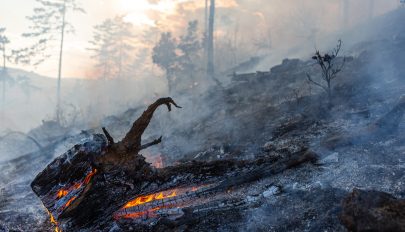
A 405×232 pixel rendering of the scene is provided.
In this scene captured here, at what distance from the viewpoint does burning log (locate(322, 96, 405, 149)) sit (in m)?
7.34

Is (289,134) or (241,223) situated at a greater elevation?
(289,134)

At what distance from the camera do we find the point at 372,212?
12.4 feet

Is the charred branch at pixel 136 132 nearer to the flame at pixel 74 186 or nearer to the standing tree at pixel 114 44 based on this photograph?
the flame at pixel 74 186

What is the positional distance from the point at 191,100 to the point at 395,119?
12.0 m

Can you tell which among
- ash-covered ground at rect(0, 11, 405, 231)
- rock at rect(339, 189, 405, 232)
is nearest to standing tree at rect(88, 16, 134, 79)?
ash-covered ground at rect(0, 11, 405, 231)

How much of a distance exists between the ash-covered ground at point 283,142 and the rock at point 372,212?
1.62 ft

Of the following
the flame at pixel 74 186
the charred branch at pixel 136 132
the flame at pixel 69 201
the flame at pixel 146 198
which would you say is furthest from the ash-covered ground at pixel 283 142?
the charred branch at pixel 136 132

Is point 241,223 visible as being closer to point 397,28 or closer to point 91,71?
point 397,28

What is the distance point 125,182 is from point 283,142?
4670mm

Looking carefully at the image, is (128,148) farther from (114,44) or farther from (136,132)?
(114,44)

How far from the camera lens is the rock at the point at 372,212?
3.65 metres

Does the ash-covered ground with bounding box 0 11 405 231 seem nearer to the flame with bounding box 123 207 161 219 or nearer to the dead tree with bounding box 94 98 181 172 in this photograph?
the flame with bounding box 123 207 161 219

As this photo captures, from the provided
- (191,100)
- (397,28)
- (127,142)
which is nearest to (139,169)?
(127,142)

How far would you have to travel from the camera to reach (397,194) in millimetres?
5012
